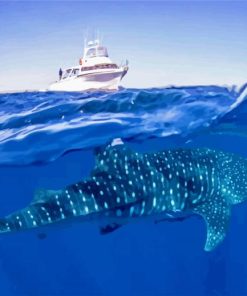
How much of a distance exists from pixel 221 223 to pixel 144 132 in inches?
119

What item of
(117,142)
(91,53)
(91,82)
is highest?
(91,53)

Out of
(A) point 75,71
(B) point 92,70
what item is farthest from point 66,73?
(B) point 92,70

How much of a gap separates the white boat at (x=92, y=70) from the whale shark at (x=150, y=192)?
140 centimetres

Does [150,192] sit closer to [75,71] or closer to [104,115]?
[104,115]

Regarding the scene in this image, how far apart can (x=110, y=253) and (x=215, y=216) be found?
1169cm

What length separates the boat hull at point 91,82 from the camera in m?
5.55

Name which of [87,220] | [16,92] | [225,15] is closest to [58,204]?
[87,220]

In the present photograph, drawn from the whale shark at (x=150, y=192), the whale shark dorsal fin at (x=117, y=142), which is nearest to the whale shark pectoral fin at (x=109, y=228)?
the whale shark at (x=150, y=192)

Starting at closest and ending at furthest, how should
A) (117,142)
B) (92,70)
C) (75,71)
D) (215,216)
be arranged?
(75,71) < (92,70) < (215,216) < (117,142)

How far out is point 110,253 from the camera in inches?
678

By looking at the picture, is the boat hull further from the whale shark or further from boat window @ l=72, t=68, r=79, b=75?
the whale shark

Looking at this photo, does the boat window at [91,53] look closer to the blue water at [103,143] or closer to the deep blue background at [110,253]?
the blue water at [103,143]

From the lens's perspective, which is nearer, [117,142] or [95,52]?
[95,52]

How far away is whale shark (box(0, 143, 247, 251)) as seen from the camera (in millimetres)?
5457
